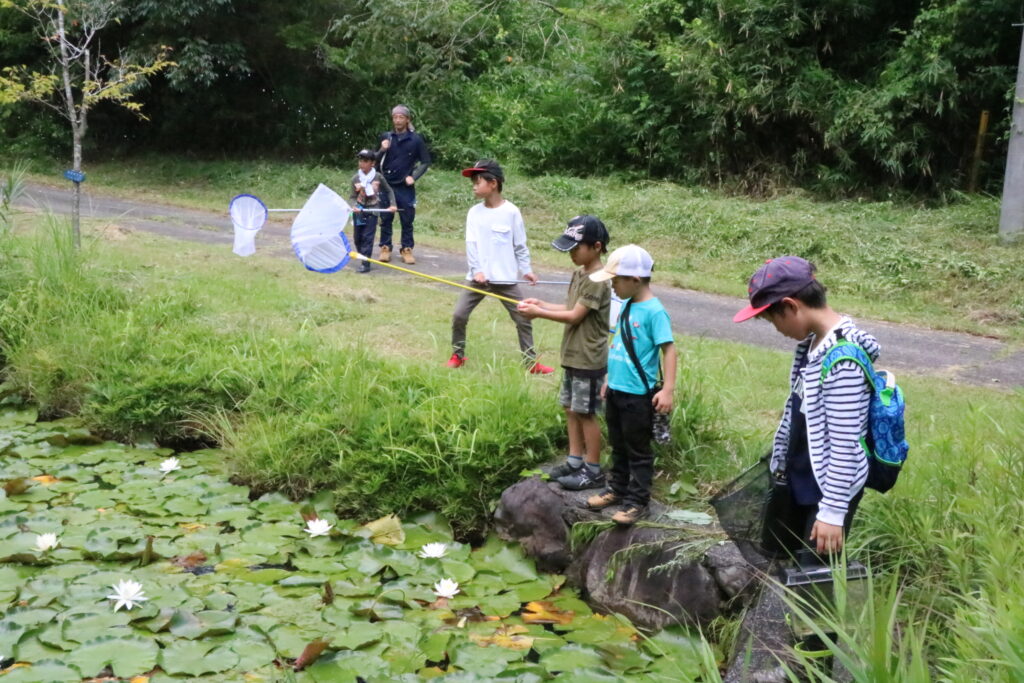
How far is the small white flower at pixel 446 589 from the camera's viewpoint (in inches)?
178

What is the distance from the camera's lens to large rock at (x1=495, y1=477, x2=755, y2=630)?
4273 millimetres

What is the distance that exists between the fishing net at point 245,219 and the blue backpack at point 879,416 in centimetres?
508

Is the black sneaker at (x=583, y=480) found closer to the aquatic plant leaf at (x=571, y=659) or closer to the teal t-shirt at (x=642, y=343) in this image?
the teal t-shirt at (x=642, y=343)

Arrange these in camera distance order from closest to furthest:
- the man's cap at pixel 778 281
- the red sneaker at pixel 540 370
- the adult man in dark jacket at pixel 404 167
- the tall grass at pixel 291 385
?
the man's cap at pixel 778 281
the tall grass at pixel 291 385
the red sneaker at pixel 540 370
the adult man in dark jacket at pixel 404 167

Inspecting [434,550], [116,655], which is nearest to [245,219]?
[434,550]

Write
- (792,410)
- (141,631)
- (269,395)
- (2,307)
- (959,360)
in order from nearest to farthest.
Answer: (792,410) < (141,631) < (269,395) < (2,307) < (959,360)

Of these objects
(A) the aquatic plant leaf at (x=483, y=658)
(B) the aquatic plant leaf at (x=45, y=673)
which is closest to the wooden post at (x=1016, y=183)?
(A) the aquatic plant leaf at (x=483, y=658)

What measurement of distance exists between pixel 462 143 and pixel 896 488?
14.9m

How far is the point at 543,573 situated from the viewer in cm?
494

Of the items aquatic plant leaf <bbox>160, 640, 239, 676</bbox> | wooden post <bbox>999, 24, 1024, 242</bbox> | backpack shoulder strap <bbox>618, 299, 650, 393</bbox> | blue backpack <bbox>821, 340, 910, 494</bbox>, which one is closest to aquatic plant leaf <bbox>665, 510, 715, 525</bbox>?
backpack shoulder strap <bbox>618, 299, 650, 393</bbox>

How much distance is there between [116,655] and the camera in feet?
12.8

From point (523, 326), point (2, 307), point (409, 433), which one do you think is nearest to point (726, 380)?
point (523, 326)

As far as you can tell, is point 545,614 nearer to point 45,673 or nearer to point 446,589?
point 446,589

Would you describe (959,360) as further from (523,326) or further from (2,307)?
(2,307)
